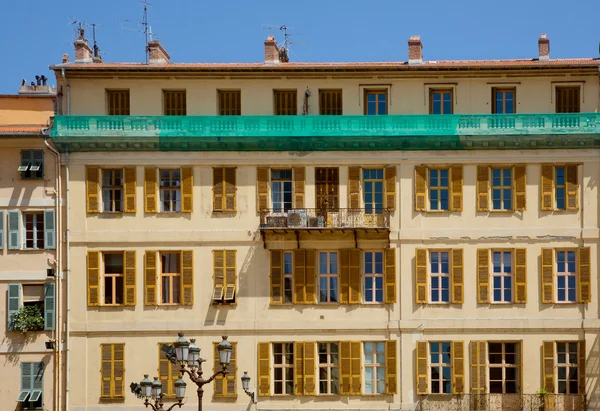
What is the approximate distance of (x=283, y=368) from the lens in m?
39.3

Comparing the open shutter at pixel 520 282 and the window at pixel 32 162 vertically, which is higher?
the window at pixel 32 162

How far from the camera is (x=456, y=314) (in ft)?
129

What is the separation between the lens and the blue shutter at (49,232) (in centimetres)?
3953

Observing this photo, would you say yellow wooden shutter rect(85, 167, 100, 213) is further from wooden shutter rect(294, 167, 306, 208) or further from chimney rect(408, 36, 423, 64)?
chimney rect(408, 36, 423, 64)

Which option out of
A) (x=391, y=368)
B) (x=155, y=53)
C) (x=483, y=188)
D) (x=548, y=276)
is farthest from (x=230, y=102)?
(x=548, y=276)

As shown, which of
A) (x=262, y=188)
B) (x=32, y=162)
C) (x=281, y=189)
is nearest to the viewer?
(x=262, y=188)

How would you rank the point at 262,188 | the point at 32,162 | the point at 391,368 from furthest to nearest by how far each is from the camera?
the point at 32,162 → the point at 262,188 → the point at 391,368

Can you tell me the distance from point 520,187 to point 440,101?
404 cm

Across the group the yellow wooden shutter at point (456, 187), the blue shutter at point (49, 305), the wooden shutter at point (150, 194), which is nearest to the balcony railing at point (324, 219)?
the yellow wooden shutter at point (456, 187)

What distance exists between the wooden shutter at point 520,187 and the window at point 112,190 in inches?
525

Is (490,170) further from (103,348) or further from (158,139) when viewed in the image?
(103,348)

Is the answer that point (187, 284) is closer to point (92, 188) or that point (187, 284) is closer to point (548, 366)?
point (92, 188)

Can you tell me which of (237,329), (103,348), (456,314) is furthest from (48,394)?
(456,314)

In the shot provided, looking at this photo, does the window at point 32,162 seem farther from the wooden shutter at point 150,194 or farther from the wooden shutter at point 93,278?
the wooden shutter at point 150,194
